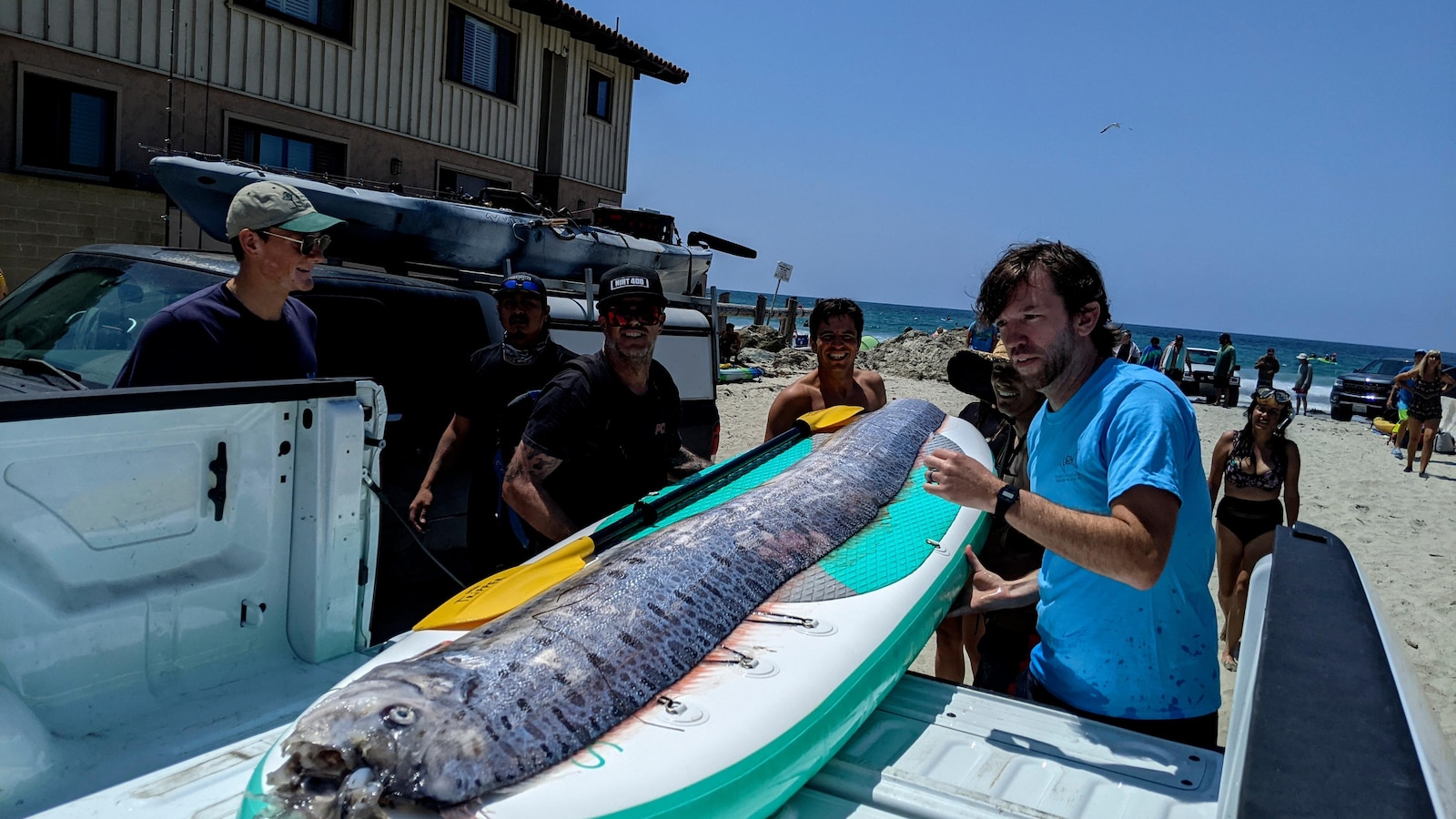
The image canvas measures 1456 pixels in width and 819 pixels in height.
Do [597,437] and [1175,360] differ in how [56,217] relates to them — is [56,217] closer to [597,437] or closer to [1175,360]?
[597,437]

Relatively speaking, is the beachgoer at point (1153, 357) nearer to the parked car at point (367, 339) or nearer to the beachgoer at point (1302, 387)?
the beachgoer at point (1302, 387)

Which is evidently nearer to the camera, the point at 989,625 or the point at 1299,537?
the point at 1299,537

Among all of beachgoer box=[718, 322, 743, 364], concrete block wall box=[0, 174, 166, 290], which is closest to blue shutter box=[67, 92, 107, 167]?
concrete block wall box=[0, 174, 166, 290]

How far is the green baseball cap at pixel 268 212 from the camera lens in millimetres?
3336

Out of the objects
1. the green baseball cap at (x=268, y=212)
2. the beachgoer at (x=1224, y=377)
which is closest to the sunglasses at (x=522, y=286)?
the green baseball cap at (x=268, y=212)

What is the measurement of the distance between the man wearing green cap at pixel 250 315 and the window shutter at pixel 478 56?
39.9 ft

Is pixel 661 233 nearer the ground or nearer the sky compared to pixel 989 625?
nearer the sky

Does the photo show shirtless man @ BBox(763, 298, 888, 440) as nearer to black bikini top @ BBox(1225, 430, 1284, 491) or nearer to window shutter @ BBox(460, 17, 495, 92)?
black bikini top @ BBox(1225, 430, 1284, 491)

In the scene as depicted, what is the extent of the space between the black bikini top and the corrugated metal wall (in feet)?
37.5

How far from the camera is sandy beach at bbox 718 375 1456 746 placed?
6059 millimetres

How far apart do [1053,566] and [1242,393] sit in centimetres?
3415

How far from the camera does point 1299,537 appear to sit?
2.12 m

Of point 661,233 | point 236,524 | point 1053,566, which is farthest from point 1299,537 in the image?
point 661,233

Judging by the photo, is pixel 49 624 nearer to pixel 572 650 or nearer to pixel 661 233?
pixel 572 650
